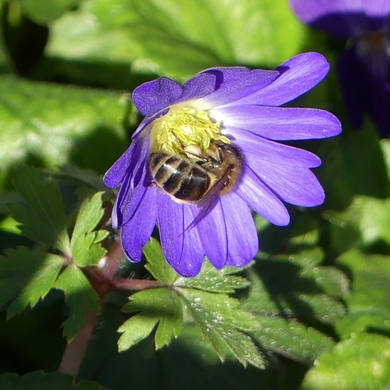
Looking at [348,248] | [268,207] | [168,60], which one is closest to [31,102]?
[168,60]

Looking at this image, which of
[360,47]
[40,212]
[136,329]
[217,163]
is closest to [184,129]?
[217,163]

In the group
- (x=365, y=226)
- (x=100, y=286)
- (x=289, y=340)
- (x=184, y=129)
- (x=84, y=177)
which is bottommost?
(x=365, y=226)

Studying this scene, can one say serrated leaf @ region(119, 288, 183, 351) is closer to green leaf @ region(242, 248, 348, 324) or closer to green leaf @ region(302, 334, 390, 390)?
green leaf @ region(242, 248, 348, 324)

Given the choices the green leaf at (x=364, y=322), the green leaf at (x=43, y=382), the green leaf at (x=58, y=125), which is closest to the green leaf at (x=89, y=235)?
the green leaf at (x=43, y=382)

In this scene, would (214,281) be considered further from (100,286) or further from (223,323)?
(100,286)

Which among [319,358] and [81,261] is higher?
[81,261]

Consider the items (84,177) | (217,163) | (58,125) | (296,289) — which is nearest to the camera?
(217,163)

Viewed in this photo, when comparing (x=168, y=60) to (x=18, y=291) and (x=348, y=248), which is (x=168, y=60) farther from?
(x=18, y=291)
